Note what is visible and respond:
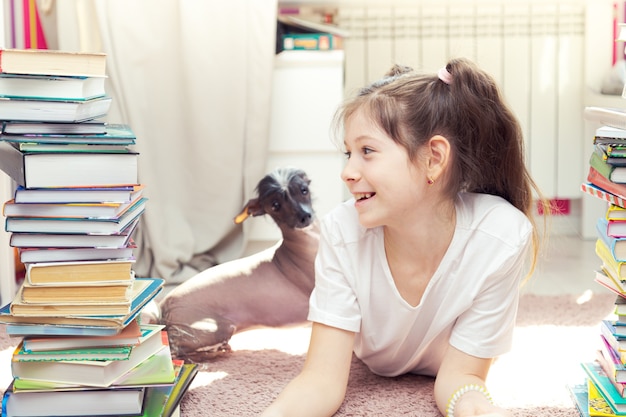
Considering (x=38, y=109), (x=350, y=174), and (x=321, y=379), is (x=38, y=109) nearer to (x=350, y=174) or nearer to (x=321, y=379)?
(x=350, y=174)

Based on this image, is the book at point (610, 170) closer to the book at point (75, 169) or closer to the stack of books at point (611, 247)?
the stack of books at point (611, 247)

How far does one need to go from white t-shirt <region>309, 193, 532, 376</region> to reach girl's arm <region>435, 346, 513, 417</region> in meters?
0.02

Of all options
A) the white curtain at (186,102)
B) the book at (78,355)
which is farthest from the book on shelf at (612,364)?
the white curtain at (186,102)

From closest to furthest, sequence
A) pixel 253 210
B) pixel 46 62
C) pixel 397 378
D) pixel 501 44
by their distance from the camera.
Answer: pixel 46 62 → pixel 397 378 → pixel 253 210 → pixel 501 44

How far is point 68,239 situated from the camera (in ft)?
4.29

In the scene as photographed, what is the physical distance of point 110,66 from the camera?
2568 mm

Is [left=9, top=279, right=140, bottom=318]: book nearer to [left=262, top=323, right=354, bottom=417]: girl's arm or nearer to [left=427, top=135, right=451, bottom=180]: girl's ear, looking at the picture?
[left=262, top=323, right=354, bottom=417]: girl's arm

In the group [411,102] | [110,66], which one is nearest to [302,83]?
[110,66]

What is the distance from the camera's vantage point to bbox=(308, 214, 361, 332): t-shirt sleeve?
1491mm

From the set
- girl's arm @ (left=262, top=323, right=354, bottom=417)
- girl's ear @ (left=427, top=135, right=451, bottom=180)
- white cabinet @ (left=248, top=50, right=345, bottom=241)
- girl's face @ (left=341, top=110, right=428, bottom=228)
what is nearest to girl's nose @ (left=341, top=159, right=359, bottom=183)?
girl's face @ (left=341, top=110, right=428, bottom=228)

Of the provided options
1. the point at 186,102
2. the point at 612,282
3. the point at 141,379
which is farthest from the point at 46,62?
the point at 186,102

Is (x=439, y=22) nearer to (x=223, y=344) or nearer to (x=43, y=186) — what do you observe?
(x=223, y=344)

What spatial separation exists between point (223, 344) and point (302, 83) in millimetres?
1039

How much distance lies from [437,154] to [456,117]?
7 cm
